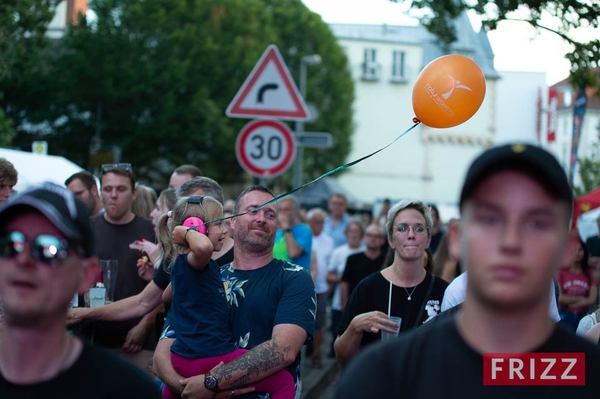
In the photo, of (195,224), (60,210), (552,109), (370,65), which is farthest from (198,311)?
(370,65)

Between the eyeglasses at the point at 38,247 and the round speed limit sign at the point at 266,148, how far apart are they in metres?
6.34

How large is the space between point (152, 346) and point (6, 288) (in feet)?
13.7

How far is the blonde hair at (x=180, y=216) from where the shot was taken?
15.5 ft

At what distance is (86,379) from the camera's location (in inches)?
81.4

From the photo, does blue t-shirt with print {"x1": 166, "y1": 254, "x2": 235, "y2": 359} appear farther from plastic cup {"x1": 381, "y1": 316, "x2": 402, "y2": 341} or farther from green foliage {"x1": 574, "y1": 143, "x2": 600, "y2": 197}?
green foliage {"x1": 574, "y1": 143, "x2": 600, "y2": 197}

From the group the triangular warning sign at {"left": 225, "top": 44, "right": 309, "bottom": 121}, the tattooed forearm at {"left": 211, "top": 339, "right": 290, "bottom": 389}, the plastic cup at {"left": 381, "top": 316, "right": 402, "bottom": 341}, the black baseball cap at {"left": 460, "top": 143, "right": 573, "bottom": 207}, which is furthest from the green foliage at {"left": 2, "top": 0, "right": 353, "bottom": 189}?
the black baseball cap at {"left": 460, "top": 143, "right": 573, "bottom": 207}

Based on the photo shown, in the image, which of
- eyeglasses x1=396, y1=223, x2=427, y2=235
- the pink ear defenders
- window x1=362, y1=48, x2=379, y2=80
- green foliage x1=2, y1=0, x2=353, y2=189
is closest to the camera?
the pink ear defenders

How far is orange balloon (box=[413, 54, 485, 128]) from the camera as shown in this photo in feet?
15.5

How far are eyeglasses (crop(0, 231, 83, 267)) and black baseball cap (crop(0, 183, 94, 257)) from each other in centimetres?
4

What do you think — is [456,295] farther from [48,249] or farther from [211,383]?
[48,249]

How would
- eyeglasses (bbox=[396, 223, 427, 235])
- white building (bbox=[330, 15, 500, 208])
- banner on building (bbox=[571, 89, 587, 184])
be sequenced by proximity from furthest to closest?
white building (bbox=[330, 15, 500, 208]), banner on building (bbox=[571, 89, 587, 184]), eyeglasses (bbox=[396, 223, 427, 235])

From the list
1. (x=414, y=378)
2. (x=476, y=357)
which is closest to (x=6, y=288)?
(x=414, y=378)

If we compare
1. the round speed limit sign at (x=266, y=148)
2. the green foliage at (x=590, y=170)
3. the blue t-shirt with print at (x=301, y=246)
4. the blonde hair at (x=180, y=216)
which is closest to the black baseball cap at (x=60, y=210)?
the blonde hair at (x=180, y=216)

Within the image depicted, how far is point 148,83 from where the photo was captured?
3325 cm
